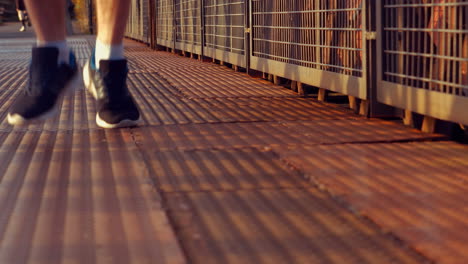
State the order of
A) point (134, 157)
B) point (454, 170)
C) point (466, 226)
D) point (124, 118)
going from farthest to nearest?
point (124, 118)
point (134, 157)
point (454, 170)
point (466, 226)

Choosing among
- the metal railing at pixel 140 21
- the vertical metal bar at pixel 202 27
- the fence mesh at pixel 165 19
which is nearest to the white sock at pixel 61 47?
the vertical metal bar at pixel 202 27

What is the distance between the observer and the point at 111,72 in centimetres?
257

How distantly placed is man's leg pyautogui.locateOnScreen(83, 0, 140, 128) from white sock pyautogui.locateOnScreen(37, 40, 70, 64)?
0.10m

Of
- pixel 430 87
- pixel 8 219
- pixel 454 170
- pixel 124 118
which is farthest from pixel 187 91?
pixel 8 219

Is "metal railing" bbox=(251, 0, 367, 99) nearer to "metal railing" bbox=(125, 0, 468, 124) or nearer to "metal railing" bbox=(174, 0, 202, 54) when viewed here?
"metal railing" bbox=(125, 0, 468, 124)

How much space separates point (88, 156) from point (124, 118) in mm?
441

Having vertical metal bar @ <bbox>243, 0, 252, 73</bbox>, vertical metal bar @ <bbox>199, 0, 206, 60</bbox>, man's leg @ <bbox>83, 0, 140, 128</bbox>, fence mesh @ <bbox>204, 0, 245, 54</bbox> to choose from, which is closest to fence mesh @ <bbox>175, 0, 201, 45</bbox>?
vertical metal bar @ <bbox>199, 0, 206, 60</bbox>

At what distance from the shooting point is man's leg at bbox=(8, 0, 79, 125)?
97.9 inches

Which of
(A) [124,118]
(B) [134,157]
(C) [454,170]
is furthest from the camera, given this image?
(A) [124,118]

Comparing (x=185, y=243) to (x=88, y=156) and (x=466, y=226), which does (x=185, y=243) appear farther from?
(x=88, y=156)

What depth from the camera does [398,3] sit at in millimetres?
2576

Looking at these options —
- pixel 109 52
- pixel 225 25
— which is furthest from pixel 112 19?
pixel 225 25

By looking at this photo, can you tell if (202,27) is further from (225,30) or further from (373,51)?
(373,51)

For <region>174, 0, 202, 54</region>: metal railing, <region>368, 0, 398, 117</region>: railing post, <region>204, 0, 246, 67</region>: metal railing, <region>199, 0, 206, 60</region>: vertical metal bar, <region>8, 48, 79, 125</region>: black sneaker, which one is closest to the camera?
<region>8, 48, 79, 125</region>: black sneaker
